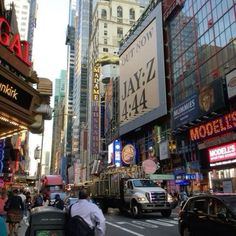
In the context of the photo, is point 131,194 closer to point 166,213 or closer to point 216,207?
point 166,213

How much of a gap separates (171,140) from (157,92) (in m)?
10.7

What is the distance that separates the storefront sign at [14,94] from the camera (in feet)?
25.6

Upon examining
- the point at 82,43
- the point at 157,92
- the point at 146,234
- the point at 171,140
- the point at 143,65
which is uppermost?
the point at 82,43

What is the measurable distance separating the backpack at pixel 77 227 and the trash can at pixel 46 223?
0.50 ft

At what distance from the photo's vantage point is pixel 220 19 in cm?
4512

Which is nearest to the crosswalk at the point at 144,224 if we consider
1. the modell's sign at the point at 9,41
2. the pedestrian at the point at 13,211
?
the pedestrian at the point at 13,211

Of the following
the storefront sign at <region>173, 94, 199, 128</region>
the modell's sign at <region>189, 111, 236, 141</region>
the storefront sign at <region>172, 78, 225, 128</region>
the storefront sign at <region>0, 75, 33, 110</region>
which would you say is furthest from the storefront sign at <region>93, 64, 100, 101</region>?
the storefront sign at <region>0, 75, 33, 110</region>

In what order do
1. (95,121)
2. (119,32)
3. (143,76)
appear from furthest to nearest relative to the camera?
1. (119,32)
2. (95,121)
3. (143,76)

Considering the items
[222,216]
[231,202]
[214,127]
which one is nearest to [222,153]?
[214,127]

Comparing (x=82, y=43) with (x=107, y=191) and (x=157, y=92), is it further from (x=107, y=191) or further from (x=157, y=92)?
(x=107, y=191)

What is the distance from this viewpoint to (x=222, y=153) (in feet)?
133

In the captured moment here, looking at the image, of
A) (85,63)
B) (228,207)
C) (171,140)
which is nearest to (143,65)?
(171,140)

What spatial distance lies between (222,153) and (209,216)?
31677 millimetres

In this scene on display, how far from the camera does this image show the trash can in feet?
22.2
